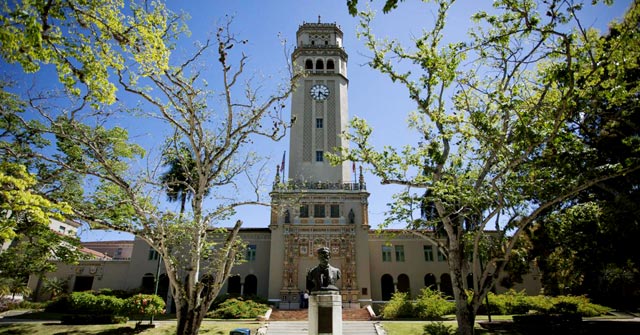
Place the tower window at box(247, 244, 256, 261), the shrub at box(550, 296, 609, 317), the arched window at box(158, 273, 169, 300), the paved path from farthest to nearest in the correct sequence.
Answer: the tower window at box(247, 244, 256, 261), the arched window at box(158, 273, 169, 300), the shrub at box(550, 296, 609, 317), the paved path

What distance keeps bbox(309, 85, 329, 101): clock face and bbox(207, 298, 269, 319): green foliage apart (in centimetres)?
2080

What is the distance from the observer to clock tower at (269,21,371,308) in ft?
98.7

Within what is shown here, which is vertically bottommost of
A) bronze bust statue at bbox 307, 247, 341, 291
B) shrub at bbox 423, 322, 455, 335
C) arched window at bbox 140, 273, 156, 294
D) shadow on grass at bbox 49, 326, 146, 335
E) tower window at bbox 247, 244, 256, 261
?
shadow on grass at bbox 49, 326, 146, 335

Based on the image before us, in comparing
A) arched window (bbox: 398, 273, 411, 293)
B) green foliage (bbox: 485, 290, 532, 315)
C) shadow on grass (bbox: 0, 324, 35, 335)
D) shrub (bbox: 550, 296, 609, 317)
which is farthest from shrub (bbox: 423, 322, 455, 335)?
shadow on grass (bbox: 0, 324, 35, 335)

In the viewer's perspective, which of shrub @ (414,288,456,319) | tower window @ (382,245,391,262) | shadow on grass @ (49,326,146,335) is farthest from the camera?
tower window @ (382,245,391,262)

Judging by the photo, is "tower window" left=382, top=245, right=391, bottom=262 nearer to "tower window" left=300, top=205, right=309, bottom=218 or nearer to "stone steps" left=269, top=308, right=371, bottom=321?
"tower window" left=300, top=205, right=309, bottom=218

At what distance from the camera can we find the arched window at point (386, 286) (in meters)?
34.1

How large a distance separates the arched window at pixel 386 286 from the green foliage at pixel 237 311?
13104 millimetres

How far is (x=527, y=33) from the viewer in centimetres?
1089

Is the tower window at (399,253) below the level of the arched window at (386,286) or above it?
above

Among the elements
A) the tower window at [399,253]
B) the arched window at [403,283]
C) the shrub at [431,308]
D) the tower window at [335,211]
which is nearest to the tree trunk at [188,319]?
the shrub at [431,308]

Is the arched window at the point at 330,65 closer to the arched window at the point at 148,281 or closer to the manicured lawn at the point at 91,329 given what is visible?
the arched window at the point at 148,281

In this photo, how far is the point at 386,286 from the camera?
34.3m

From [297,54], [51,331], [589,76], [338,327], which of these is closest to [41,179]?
[51,331]
